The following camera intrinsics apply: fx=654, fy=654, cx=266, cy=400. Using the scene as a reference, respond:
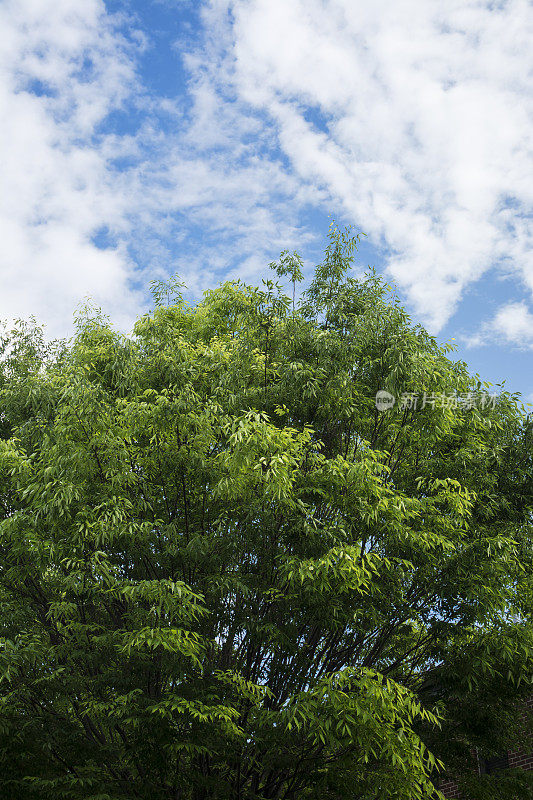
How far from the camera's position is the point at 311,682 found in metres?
8.92

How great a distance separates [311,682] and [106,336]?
6277 millimetres

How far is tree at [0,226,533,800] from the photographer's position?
305 inches

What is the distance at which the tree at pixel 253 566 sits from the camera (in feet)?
25.4

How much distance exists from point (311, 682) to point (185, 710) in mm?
1875

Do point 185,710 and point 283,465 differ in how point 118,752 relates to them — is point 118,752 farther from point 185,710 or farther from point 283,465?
point 283,465

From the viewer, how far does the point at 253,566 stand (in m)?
9.08

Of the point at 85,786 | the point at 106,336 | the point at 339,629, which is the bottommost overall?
the point at 85,786

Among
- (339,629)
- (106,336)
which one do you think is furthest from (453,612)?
(106,336)

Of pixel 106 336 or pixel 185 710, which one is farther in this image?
pixel 106 336

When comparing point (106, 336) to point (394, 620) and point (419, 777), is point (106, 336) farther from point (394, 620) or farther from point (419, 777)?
point (419, 777)

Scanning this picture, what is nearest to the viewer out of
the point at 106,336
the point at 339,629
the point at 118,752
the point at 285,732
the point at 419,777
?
the point at 419,777

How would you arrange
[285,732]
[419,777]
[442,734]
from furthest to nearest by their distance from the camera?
[442,734] < [285,732] < [419,777]

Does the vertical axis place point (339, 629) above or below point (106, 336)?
below

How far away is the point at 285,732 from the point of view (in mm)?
8047
